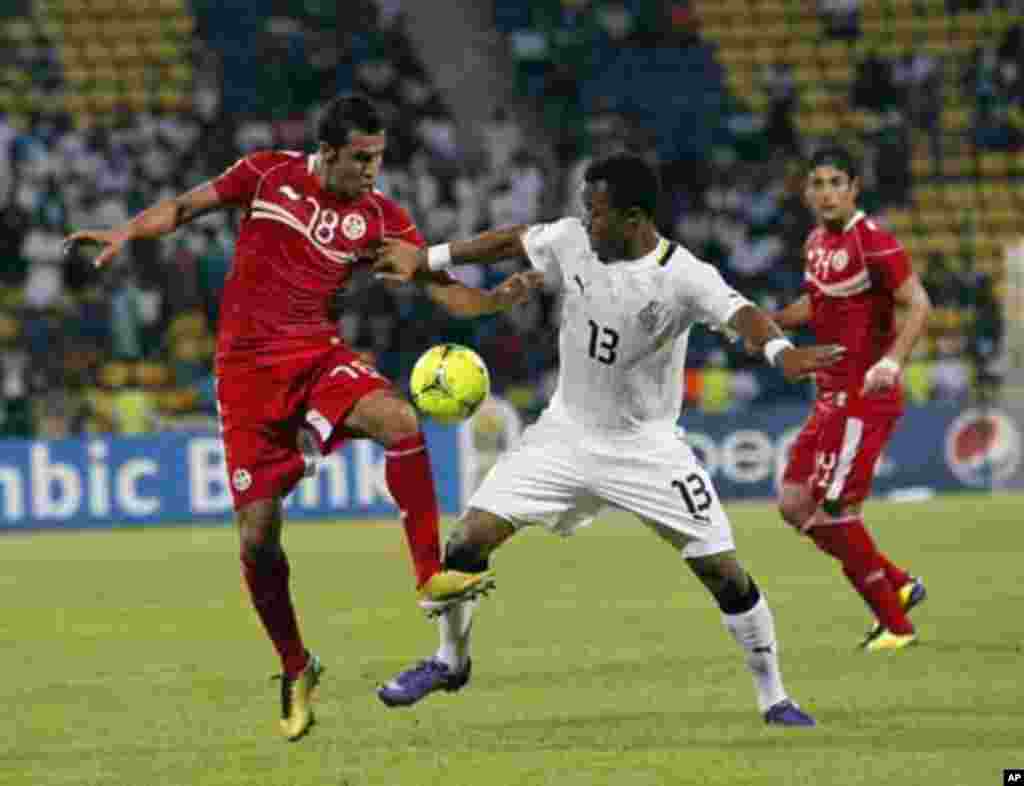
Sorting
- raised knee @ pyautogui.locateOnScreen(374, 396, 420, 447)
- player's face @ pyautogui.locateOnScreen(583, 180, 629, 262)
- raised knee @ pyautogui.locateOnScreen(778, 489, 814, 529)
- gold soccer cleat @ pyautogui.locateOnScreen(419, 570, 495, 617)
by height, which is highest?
player's face @ pyautogui.locateOnScreen(583, 180, 629, 262)

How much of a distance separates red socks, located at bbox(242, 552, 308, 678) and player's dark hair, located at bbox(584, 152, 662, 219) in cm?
206

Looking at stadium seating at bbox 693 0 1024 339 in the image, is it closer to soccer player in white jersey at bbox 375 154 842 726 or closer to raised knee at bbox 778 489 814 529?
raised knee at bbox 778 489 814 529

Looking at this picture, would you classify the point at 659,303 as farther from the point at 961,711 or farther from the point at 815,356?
the point at 961,711

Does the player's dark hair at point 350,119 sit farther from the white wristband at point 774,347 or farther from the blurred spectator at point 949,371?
the blurred spectator at point 949,371

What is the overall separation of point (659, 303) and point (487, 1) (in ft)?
76.1

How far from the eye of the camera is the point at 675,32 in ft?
102

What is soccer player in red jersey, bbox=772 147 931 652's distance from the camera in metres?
11.8

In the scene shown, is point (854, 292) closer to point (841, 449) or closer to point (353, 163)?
point (841, 449)

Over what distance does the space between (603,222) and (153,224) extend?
76.2 inches

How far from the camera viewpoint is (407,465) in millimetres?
9148

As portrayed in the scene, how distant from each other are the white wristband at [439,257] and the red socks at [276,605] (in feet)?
4.40

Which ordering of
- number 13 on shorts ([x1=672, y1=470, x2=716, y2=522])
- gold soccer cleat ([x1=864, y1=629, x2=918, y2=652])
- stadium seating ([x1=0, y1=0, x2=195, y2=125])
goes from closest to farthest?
number 13 on shorts ([x1=672, y1=470, x2=716, y2=522]), gold soccer cleat ([x1=864, y1=629, x2=918, y2=652]), stadium seating ([x1=0, y1=0, x2=195, y2=125])

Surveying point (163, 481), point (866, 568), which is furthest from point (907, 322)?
point (163, 481)

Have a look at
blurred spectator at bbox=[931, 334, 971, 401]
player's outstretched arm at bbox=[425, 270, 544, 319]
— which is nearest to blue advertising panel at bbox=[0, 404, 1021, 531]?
blurred spectator at bbox=[931, 334, 971, 401]
